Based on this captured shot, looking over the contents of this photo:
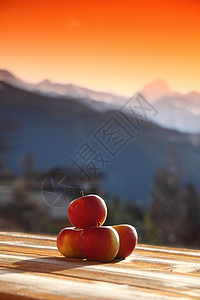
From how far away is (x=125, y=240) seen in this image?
3.16ft

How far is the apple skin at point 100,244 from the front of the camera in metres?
0.90

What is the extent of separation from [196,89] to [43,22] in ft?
4.90

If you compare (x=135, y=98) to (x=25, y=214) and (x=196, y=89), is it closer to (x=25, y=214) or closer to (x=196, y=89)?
(x=196, y=89)

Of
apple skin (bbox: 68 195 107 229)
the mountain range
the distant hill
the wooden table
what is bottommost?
the wooden table

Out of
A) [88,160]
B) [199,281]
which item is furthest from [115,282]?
[88,160]

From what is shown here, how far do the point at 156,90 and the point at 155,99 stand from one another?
0.37 feet

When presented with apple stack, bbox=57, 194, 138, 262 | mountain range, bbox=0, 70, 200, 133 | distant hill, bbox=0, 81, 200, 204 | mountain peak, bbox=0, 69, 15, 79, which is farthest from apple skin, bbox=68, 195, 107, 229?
mountain peak, bbox=0, 69, 15, 79

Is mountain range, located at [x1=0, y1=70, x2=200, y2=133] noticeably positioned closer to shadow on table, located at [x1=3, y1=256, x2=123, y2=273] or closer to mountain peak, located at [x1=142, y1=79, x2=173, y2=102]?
mountain peak, located at [x1=142, y1=79, x2=173, y2=102]

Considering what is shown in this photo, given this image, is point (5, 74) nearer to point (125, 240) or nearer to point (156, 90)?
point (156, 90)

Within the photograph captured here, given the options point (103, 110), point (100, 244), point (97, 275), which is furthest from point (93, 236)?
point (103, 110)

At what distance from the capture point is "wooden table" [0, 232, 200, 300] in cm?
61

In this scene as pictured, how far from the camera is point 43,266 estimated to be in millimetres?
827

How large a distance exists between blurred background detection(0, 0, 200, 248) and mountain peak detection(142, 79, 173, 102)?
1cm

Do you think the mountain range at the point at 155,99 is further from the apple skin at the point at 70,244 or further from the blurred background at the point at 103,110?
the apple skin at the point at 70,244
